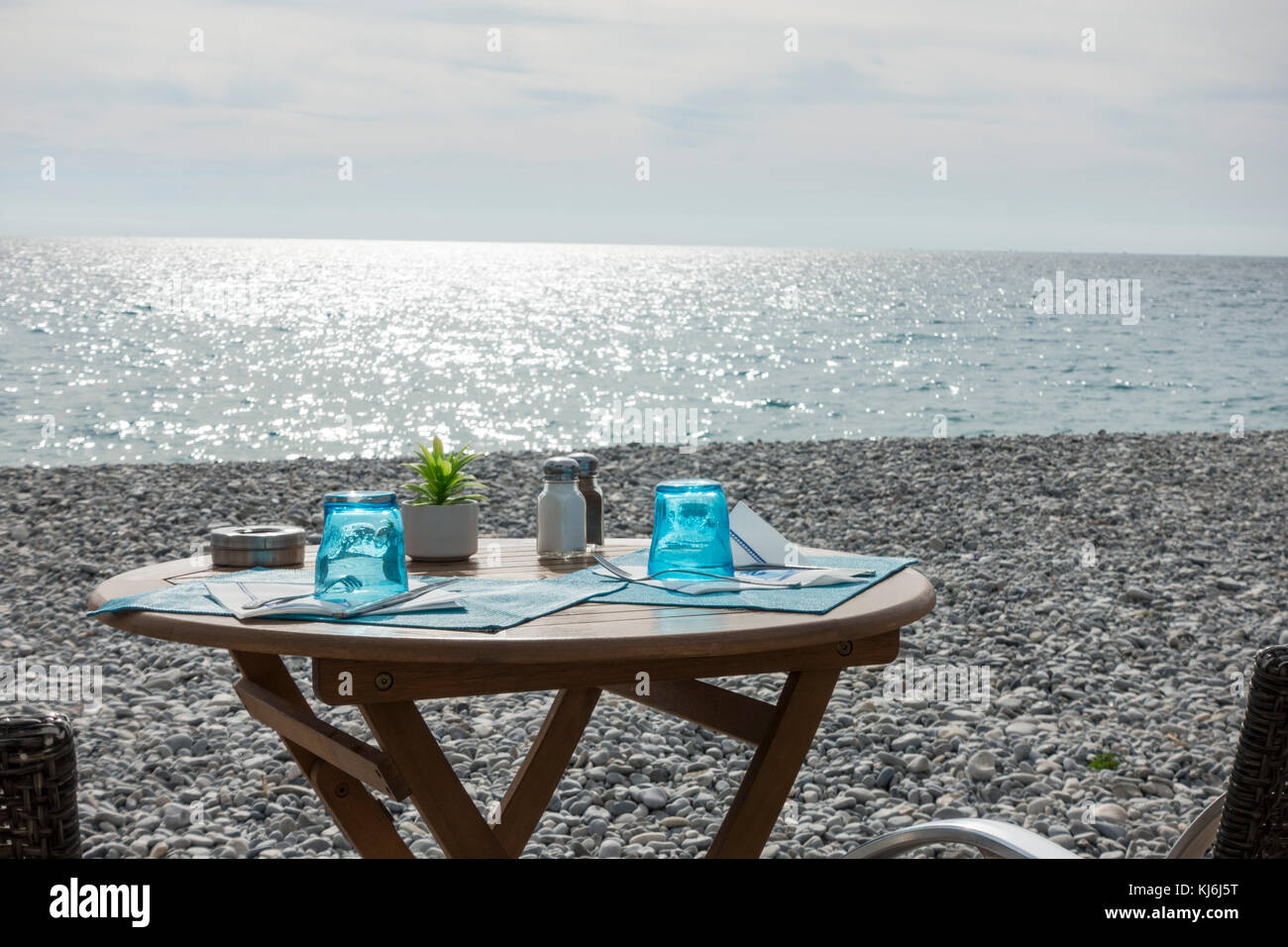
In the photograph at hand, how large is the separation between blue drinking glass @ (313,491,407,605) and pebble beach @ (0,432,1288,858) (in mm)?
1407

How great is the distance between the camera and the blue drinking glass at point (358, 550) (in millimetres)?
1675

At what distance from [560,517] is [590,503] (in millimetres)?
148

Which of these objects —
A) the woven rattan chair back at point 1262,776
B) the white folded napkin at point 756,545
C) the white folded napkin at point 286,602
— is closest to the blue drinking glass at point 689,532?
the white folded napkin at point 756,545

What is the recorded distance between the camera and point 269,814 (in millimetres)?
3094

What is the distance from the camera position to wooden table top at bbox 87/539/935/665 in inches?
57.2

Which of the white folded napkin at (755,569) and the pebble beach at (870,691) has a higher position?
the white folded napkin at (755,569)

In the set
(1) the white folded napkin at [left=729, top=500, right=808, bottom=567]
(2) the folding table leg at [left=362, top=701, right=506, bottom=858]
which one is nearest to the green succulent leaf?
(1) the white folded napkin at [left=729, top=500, right=808, bottom=567]

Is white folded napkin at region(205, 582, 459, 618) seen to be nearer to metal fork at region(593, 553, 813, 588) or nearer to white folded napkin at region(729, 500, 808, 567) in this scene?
metal fork at region(593, 553, 813, 588)

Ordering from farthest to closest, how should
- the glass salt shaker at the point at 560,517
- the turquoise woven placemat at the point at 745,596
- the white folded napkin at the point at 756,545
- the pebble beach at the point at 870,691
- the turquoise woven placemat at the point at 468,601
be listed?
the pebble beach at the point at 870,691 → the glass salt shaker at the point at 560,517 → the white folded napkin at the point at 756,545 → the turquoise woven placemat at the point at 745,596 → the turquoise woven placemat at the point at 468,601

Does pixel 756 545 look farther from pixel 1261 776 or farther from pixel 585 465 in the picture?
pixel 1261 776

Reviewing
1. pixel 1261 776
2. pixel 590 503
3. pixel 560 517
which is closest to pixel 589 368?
pixel 590 503

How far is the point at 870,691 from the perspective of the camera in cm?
395

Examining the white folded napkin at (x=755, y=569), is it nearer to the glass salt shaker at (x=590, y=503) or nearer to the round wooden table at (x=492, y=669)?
the round wooden table at (x=492, y=669)
